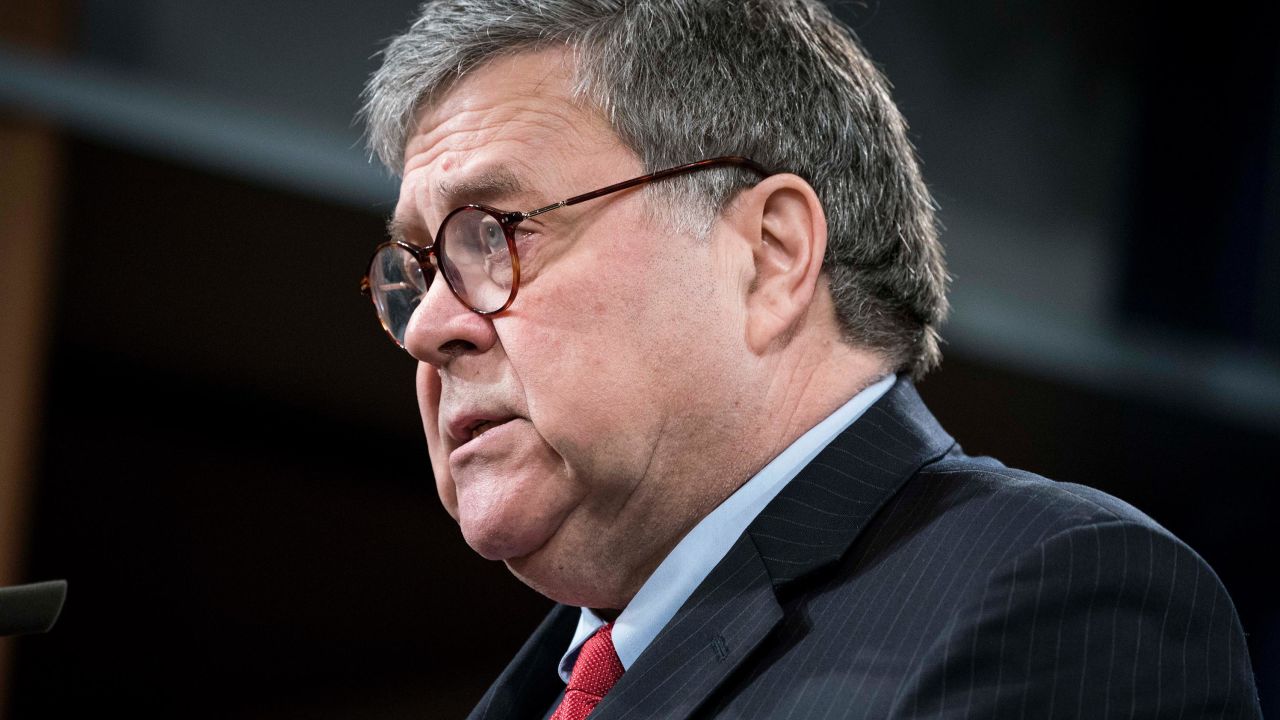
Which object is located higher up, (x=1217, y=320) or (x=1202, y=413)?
(x=1217, y=320)

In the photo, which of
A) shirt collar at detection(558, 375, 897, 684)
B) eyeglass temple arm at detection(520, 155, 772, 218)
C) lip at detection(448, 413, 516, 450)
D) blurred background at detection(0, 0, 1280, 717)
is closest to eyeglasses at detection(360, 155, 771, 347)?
eyeglass temple arm at detection(520, 155, 772, 218)

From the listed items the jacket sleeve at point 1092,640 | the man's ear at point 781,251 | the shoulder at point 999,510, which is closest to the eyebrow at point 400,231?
the man's ear at point 781,251

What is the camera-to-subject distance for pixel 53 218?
2943mm

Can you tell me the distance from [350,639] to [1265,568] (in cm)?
280

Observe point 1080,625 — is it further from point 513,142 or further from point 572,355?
point 513,142

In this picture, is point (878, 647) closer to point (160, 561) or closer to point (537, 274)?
point (537, 274)

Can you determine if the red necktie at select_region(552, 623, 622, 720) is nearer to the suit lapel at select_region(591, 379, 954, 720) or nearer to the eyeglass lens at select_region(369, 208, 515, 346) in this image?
the suit lapel at select_region(591, 379, 954, 720)

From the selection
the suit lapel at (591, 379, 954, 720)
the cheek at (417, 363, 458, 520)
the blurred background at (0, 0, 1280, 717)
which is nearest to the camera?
the suit lapel at (591, 379, 954, 720)

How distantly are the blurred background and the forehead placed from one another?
155 cm

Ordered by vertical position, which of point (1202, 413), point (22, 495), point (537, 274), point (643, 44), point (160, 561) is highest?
point (643, 44)

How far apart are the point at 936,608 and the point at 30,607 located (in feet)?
2.61

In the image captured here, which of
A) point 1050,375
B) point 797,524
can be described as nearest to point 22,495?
point 797,524

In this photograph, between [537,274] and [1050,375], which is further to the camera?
[1050,375]

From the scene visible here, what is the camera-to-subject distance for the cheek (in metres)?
1.46
